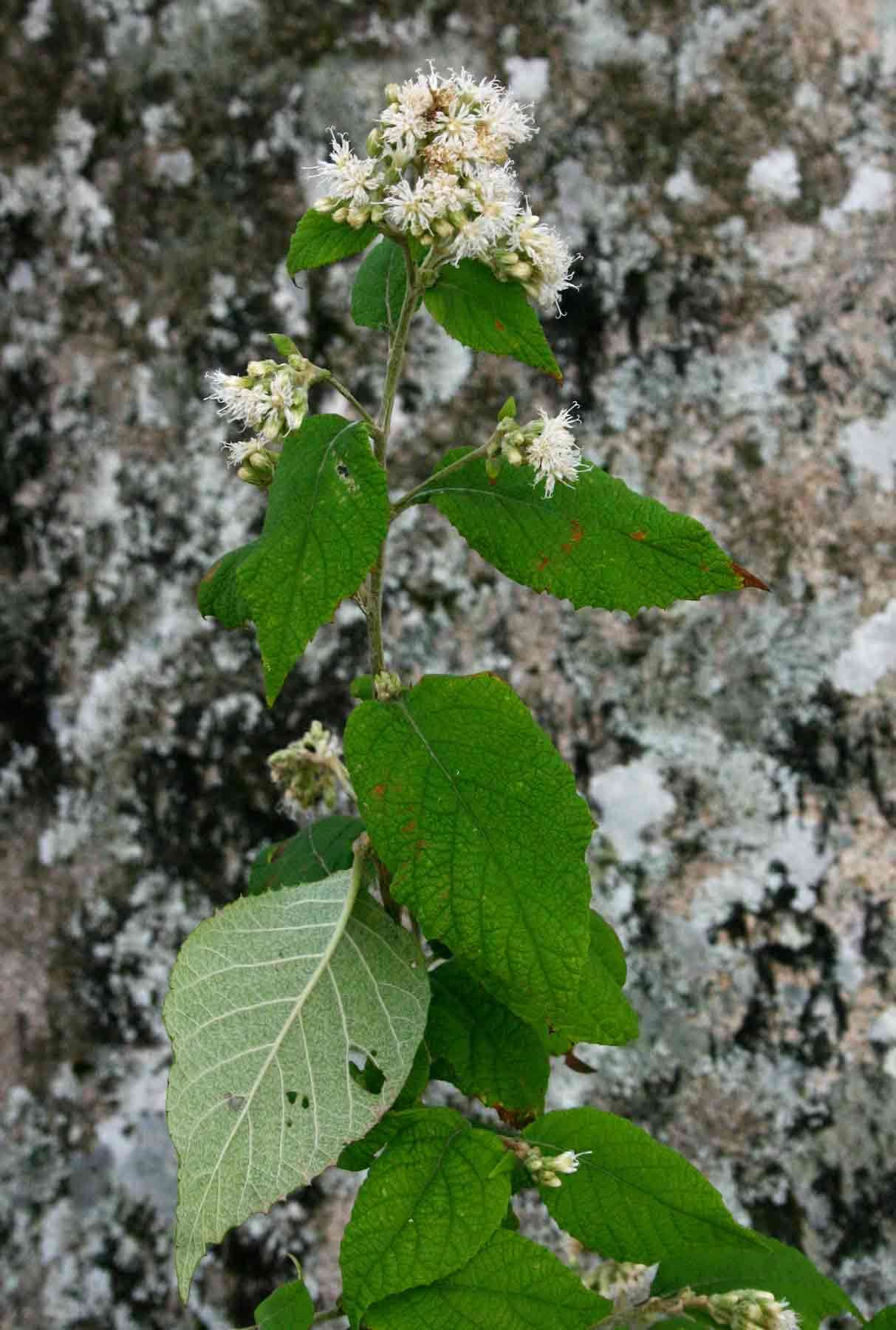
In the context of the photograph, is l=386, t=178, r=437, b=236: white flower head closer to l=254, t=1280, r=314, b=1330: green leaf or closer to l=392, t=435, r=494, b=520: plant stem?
l=392, t=435, r=494, b=520: plant stem

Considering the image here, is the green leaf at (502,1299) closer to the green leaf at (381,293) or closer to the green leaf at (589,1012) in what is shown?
the green leaf at (589,1012)

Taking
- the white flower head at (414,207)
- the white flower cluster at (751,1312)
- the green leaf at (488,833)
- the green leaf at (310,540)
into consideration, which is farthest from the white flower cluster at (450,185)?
the white flower cluster at (751,1312)

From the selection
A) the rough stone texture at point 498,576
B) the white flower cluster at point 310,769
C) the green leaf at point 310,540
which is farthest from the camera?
the rough stone texture at point 498,576

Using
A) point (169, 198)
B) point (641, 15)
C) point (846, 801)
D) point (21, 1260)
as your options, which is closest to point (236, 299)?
point (169, 198)

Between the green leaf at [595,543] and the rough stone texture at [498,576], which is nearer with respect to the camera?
the green leaf at [595,543]

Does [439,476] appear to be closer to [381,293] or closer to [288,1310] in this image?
[381,293]

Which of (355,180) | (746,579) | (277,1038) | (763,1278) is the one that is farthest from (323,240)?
(763,1278)

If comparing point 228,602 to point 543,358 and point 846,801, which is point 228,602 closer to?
point 543,358

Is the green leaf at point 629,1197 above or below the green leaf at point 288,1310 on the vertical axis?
above
